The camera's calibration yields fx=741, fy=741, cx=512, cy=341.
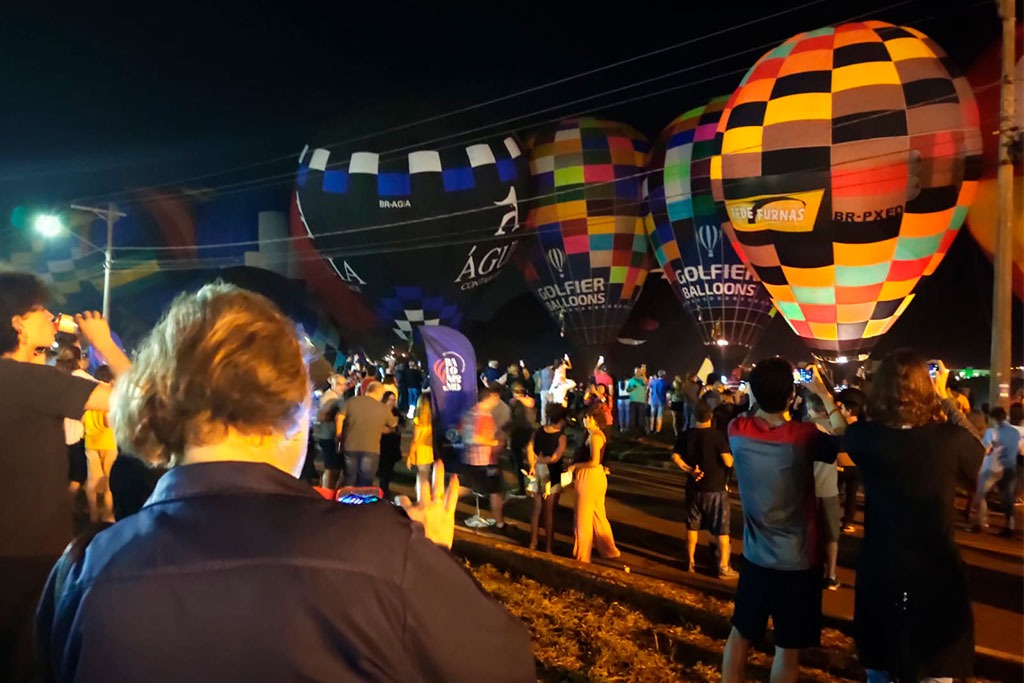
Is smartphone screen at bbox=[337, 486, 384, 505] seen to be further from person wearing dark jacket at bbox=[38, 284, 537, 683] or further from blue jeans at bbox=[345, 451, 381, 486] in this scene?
blue jeans at bbox=[345, 451, 381, 486]

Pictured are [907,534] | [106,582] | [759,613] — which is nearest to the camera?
[106,582]

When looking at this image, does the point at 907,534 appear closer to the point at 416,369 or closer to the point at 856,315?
the point at 856,315

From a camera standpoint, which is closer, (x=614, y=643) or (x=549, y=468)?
(x=614, y=643)

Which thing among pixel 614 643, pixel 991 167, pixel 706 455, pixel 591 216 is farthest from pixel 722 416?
pixel 591 216

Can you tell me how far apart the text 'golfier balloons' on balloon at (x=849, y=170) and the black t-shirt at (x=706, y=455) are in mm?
8923

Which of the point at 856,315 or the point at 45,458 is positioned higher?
the point at 856,315

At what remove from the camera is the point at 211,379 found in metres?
1.15

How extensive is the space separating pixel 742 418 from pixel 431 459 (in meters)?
4.81

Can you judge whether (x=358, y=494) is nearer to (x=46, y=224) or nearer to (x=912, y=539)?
(x=912, y=539)

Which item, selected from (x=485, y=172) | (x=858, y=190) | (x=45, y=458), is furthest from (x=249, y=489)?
(x=485, y=172)

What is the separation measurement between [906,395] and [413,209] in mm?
17394

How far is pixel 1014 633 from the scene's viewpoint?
458 cm

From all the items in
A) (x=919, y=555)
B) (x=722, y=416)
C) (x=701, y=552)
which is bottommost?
(x=701, y=552)

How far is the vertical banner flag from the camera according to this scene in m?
7.95
